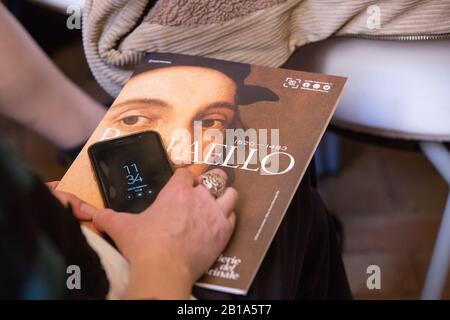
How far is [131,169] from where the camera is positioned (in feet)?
1.67

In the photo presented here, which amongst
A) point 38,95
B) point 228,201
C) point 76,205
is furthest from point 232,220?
point 38,95

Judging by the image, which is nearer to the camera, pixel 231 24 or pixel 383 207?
pixel 231 24

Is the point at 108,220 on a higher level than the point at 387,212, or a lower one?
higher

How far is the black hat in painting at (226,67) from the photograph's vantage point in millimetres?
548

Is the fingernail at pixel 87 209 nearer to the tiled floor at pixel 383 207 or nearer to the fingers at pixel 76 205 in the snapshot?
the fingers at pixel 76 205

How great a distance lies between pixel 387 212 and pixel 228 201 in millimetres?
676

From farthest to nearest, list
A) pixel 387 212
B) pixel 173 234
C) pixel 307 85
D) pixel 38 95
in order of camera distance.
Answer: pixel 387 212, pixel 38 95, pixel 307 85, pixel 173 234

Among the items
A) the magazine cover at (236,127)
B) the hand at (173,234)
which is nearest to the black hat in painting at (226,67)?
the magazine cover at (236,127)

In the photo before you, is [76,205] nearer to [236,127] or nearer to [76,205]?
[76,205]

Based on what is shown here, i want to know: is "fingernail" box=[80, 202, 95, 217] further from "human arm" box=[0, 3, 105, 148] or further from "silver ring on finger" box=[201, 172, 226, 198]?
"human arm" box=[0, 3, 105, 148]

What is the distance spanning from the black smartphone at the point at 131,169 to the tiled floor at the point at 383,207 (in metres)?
0.52
